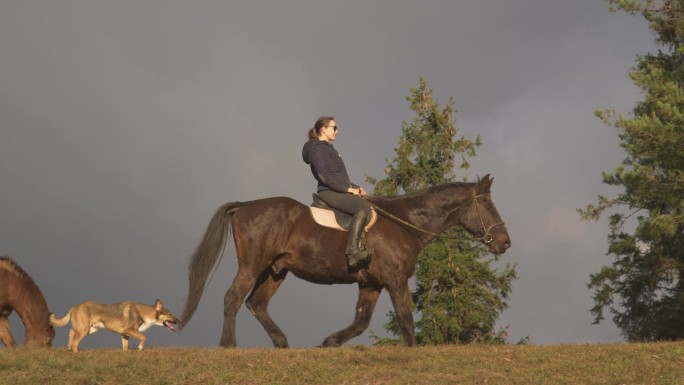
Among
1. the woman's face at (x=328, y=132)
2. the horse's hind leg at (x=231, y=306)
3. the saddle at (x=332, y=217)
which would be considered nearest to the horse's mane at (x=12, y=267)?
the horse's hind leg at (x=231, y=306)

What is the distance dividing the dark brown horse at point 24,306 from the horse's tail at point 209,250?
3317 millimetres

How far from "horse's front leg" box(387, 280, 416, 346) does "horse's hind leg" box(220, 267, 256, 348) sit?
8.35 ft

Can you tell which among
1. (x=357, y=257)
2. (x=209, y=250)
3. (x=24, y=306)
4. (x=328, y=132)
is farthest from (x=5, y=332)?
(x=328, y=132)

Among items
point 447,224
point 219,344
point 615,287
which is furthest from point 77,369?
point 615,287

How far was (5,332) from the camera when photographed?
1548 cm

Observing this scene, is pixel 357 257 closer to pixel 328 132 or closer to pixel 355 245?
pixel 355 245

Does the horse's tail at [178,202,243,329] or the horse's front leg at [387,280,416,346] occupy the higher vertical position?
the horse's tail at [178,202,243,329]

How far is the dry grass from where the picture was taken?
1191 cm

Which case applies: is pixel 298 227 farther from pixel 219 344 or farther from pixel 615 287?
pixel 615 287

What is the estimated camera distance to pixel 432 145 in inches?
1116

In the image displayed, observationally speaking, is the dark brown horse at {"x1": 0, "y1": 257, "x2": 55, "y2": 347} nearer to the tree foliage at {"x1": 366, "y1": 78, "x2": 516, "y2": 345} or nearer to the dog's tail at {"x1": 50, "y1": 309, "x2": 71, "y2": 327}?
the dog's tail at {"x1": 50, "y1": 309, "x2": 71, "y2": 327}

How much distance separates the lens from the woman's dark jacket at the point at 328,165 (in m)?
14.1

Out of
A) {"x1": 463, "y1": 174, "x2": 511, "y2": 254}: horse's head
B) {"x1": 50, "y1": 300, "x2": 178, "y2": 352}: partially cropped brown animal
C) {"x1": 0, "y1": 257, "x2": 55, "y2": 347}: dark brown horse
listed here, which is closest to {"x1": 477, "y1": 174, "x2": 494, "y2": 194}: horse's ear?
{"x1": 463, "y1": 174, "x2": 511, "y2": 254}: horse's head

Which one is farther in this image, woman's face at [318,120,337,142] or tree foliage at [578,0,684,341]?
tree foliage at [578,0,684,341]
